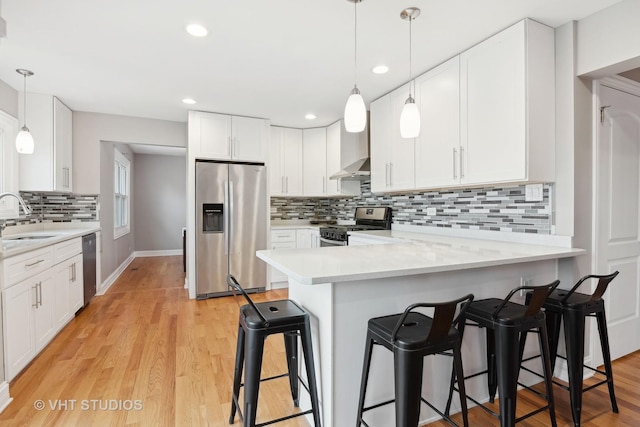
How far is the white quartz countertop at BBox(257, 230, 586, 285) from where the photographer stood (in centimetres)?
139

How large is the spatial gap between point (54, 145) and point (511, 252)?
4423 millimetres

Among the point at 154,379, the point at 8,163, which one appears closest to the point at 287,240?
the point at 154,379

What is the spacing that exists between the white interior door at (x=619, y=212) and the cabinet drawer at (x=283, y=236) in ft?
10.8

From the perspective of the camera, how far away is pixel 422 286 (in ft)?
5.49

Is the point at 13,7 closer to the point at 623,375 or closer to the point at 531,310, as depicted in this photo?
the point at 531,310

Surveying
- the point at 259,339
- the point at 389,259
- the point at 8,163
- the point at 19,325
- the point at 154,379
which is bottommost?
the point at 154,379

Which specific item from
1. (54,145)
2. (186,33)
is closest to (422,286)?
(186,33)

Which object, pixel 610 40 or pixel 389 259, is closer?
pixel 389 259

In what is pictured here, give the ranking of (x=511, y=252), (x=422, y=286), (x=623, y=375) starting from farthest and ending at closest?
(x=623, y=375) < (x=511, y=252) < (x=422, y=286)

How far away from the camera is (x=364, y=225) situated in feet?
14.0

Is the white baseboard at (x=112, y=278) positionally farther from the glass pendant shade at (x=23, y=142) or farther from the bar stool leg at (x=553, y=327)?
the bar stool leg at (x=553, y=327)

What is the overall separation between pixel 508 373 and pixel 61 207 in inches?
192

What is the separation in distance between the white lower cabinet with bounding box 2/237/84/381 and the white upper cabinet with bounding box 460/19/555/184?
10.6 ft

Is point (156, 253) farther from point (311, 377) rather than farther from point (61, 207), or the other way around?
point (311, 377)
